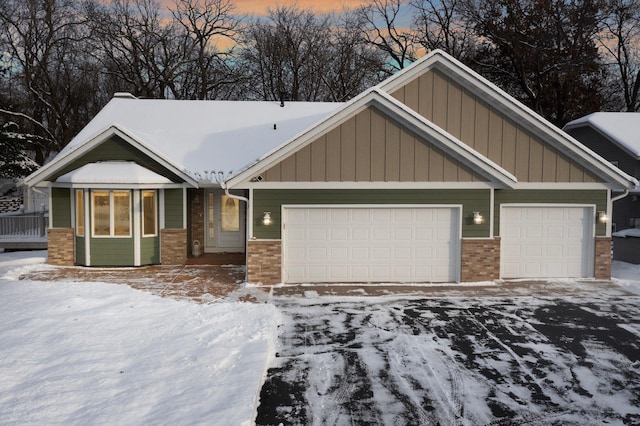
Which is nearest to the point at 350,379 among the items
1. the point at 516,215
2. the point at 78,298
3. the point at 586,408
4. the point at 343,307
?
the point at 586,408

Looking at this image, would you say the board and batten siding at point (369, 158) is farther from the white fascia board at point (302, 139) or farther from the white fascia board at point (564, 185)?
the white fascia board at point (564, 185)

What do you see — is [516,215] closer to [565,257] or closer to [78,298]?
[565,257]

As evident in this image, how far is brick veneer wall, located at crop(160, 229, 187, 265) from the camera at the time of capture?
1476 centimetres

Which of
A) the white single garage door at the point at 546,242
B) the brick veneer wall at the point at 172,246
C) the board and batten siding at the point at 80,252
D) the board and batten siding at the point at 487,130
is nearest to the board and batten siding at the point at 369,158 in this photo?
the board and batten siding at the point at 487,130

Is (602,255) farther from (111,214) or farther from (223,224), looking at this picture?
(111,214)

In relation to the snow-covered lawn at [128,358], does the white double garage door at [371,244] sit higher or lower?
higher

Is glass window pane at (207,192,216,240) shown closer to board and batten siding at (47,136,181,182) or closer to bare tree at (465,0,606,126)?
board and batten siding at (47,136,181,182)

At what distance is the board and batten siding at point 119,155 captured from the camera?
14.6 metres

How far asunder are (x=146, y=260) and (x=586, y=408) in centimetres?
1188

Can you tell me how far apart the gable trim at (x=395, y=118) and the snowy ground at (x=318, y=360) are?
3028 mm

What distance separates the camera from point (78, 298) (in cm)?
1027

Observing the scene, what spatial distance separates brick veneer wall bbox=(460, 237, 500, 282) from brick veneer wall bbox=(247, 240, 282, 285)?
447 cm

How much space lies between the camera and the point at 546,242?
13.0m

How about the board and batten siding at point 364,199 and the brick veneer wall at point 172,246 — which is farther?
the brick veneer wall at point 172,246
